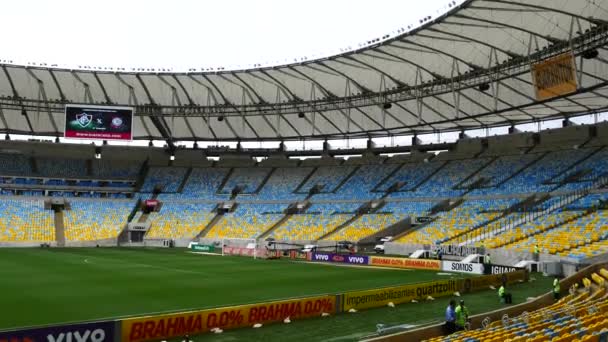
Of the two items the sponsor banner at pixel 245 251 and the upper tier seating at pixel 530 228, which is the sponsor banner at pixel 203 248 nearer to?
the sponsor banner at pixel 245 251

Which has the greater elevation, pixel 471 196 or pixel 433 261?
pixel 471 196

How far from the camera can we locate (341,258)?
44.2 m

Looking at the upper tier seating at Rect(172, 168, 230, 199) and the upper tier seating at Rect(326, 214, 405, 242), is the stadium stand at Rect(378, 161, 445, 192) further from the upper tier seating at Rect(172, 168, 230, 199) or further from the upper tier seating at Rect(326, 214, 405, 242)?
the upper tier seating at Rect(172, 168, 230, 199)

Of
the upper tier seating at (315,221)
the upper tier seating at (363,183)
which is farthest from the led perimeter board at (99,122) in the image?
the upper tier seating at (363,183)

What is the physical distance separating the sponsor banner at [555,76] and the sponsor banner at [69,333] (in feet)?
94.6

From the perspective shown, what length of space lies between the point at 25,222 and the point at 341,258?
1451 inches

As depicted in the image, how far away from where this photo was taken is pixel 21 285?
25734 mm

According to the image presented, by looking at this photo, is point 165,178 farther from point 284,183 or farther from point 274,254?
point 274,254

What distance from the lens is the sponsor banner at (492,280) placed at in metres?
28.0

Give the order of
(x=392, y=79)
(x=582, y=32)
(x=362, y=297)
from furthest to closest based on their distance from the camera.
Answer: (x=392, y=79) < (x=582, y=32) < (x=362, y=297)

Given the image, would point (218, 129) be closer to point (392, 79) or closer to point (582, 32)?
point (392, 79)

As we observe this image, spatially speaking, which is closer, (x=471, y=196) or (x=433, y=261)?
(x=433, y=261)

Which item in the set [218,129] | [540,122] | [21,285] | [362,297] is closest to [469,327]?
[362,297]

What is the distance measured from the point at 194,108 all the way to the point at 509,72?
108 ft
